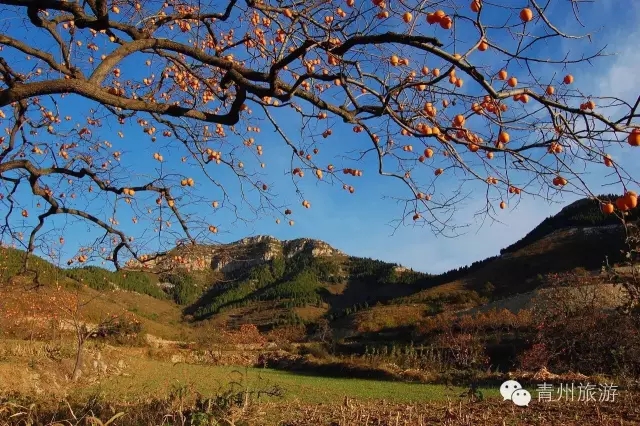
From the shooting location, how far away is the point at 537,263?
2109 inches

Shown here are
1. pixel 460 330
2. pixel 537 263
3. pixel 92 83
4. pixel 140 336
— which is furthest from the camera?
pixel 537 263

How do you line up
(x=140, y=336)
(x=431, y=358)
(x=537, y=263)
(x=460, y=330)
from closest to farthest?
(x=431, y=358), (x=460, y=330), (x=140, y=336), (x=537, y=263)

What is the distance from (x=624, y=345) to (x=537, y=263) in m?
44.3

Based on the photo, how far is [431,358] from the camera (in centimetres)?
1847

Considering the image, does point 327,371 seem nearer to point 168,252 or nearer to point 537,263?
point 168,252

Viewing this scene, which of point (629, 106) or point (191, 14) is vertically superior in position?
point (191, 14)

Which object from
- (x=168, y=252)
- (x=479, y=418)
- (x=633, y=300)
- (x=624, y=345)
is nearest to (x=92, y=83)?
(x=168, y=252)

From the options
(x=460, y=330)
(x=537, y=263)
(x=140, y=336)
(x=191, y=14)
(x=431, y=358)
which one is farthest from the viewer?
(x=537, y=263)

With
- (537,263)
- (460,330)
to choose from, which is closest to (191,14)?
(460,330)

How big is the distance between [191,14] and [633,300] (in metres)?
6.83

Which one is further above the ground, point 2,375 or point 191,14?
point 191,14

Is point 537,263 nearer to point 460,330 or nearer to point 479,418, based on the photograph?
point 460,330

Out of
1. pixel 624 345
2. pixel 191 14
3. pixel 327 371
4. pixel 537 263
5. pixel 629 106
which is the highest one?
pixel 537 263

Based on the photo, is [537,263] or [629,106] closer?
[629,106]
